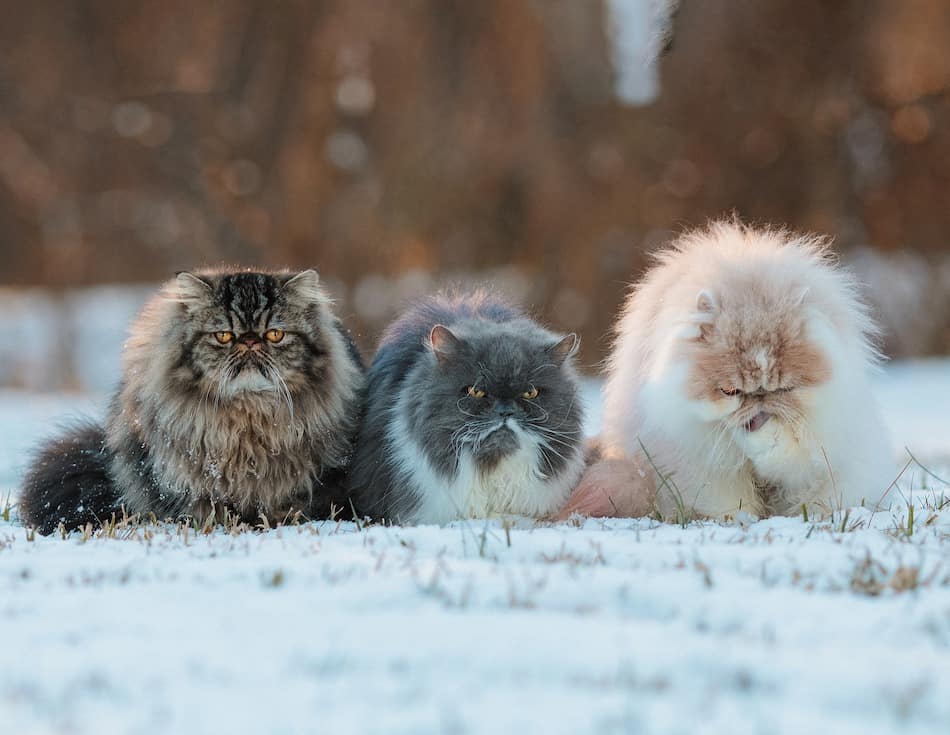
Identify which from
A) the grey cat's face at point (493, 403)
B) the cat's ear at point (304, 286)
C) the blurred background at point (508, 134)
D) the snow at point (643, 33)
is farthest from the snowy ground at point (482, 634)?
the blurred background at point (508, 134)

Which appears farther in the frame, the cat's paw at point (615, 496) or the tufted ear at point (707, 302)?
the cat's paw at point (615, 496)

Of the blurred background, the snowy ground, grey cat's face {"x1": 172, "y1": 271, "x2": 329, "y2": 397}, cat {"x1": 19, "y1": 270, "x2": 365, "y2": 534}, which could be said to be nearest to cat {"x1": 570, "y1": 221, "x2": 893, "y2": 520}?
the snowy ground

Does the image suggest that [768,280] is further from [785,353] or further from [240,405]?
[240,405]

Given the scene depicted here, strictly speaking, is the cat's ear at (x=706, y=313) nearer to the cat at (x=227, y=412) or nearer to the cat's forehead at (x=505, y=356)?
the cat's forehead at (x=505, y=356)

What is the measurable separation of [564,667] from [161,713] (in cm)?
90

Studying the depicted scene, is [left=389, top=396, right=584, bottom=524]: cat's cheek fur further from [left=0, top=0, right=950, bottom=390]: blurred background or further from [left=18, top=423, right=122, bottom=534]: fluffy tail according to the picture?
[left=0, top=0, right=950, bottom=390]: blurred background

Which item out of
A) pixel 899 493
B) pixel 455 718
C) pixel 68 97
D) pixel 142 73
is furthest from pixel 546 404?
pixel 68 97

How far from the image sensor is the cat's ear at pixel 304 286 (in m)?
4.66

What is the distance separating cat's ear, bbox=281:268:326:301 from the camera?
466 cm

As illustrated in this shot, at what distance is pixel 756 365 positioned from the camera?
419 cm

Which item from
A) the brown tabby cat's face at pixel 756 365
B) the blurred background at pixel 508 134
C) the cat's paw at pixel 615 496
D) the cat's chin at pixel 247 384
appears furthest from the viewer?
the blurred background at pixel 508 134

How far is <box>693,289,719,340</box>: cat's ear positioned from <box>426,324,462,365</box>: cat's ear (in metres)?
1.05

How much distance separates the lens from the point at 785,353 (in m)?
4.22

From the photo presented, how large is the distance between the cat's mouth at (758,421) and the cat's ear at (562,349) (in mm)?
882
